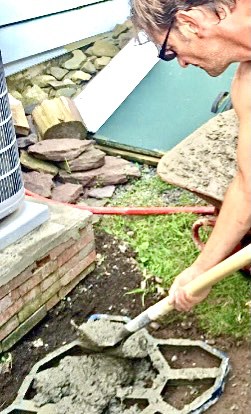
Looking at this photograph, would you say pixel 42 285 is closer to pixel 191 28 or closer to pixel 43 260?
pixel 43 260

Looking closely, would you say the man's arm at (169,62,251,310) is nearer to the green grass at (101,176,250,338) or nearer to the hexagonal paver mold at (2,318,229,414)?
the hexagonal paver mold at (2,318,229,414)

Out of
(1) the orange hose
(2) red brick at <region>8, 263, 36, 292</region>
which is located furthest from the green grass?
(2) red brick at <region>8, 263, 36, 292</region>

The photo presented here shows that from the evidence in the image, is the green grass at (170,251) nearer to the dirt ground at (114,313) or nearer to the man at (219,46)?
the dirt ground at (114,313)

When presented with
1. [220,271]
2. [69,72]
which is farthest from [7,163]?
[69,72]

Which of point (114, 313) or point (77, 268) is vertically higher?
point (77, 268)

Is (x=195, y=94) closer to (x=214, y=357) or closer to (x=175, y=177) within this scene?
(x=175, y=177)

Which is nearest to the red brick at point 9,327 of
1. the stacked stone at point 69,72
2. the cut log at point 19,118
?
the cut log at point 19,118

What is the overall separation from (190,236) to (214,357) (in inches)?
40.0

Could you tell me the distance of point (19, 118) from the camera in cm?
477

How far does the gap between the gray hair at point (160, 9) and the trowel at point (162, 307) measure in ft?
2.63

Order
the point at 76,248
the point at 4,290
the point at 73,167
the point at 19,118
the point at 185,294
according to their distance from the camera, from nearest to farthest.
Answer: the point at 185,294 < the point at 4,290 < the point at 76,248 < the point at 73,167 < the point at 19,118

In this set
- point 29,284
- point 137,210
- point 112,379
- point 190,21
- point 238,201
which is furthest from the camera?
point 137,210

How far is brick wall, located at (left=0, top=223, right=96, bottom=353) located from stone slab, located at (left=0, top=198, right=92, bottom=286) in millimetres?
34

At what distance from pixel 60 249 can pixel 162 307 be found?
892 mm
